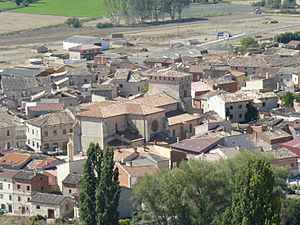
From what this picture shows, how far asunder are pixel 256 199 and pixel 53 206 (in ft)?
24.4

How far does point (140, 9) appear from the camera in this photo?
244 feet

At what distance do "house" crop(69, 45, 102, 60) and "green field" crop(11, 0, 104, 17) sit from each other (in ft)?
92.3

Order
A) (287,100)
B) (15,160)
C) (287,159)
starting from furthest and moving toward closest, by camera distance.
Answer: (287,100) < (15,160) < (287,159)

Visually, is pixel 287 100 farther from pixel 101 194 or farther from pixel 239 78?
pixel 101 194

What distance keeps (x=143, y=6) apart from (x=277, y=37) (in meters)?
19.5

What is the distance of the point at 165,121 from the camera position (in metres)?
30.7

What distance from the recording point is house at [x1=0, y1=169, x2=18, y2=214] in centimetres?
2642

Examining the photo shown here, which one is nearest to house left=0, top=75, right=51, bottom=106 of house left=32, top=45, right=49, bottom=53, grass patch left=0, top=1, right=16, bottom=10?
house left=32, top=45, right=49, bottom=53

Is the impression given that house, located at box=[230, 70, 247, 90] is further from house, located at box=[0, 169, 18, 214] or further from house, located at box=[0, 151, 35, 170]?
house, located at box=[0, 169, 18, 214]

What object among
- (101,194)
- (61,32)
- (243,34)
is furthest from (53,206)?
(61,32)

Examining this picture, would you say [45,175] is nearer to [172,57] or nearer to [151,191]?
[151,191]

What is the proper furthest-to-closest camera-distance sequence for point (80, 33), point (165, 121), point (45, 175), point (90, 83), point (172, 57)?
point (80, 33) → point (172, 57) → point (90, 83) → point (165, 121) → point (45, 175)

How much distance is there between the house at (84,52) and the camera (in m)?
54.4

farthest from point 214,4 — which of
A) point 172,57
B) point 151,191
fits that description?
point 151,191
